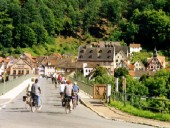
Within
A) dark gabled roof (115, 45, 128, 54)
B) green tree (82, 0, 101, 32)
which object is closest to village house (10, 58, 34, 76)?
dark gabled roof (115, 45, 128, 54)

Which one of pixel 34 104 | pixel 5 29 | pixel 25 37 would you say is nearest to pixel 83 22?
pixel 25 37

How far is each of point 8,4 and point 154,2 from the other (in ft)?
192

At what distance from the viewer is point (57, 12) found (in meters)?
180

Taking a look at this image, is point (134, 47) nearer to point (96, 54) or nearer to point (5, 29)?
point (96, 54)

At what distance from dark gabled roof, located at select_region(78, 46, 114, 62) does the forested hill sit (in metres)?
18.6

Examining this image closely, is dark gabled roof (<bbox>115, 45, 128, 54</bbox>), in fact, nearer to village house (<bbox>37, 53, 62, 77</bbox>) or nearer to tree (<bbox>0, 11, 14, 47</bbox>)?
village house (<bbox>37, 53, 62, 77</bbox>)

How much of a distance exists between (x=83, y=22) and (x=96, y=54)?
45.1 meters

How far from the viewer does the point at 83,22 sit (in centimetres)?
17825

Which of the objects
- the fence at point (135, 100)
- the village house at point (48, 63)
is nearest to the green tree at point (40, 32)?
the village house at point (48, 63)

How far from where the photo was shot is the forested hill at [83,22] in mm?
151875

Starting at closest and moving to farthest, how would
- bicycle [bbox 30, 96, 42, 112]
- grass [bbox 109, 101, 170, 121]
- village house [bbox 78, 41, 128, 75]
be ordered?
1. grass [bbox 109, 101, 170, 121]
2. bicycle [bbox 30, 96, 42, 112]
3. village house [bbox 78, 41, 128, 75]

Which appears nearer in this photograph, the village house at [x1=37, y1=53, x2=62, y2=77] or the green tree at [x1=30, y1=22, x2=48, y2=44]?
the village house at [x1=37, y1=53, x2=62, y2=77]

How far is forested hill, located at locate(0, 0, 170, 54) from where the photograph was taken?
498ft

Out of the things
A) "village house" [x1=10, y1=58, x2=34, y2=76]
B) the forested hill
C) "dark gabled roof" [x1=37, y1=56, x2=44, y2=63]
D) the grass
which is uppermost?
the forested hill
